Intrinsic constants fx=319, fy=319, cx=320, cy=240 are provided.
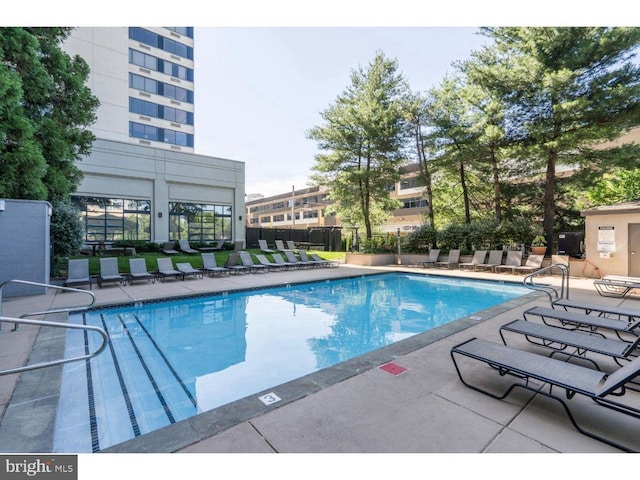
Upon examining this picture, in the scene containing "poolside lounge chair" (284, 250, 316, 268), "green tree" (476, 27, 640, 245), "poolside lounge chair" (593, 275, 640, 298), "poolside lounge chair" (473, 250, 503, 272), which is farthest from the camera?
"poolside lounge chair" (284, 250, 316, 268)

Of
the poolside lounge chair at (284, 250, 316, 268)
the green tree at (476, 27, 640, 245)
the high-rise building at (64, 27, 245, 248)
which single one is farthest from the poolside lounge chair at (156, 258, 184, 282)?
the green tree at (476, 27, 640, 245)

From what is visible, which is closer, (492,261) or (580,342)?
(580,342)

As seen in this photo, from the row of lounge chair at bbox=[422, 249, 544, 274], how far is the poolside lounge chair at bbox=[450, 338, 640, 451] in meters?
11.0

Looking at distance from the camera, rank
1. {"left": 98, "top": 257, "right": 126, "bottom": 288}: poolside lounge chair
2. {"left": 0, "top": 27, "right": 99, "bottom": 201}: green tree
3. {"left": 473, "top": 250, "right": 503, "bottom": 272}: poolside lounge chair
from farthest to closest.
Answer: {"left": 473, "top": 250, "right": 503, "bottom": 272}: poolside lounge chair → {"left": 98, "top": 257, "right": 126, "bottom": 288}: poolside lounge chair → {"left": 0, "top": 27, "right": 99, "bottom": 201}: green tree

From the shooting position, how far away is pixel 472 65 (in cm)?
1502

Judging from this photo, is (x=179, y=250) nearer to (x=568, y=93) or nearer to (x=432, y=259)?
(x=432, y=259)

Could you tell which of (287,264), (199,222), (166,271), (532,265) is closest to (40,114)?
(166,271)

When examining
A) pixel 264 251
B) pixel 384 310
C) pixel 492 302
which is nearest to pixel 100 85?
pixel 264 251

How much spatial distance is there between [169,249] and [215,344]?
14132 millimetres

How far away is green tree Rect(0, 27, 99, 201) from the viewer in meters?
8.27

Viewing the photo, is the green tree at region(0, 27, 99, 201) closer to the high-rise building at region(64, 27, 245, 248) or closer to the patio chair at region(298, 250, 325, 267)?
the high-rise building at region(64, 27, 245, 248)

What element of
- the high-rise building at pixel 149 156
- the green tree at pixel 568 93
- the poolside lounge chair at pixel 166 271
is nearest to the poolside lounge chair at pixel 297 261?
the poolside lounge chair at pixel 166 271

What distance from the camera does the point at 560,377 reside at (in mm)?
2748
